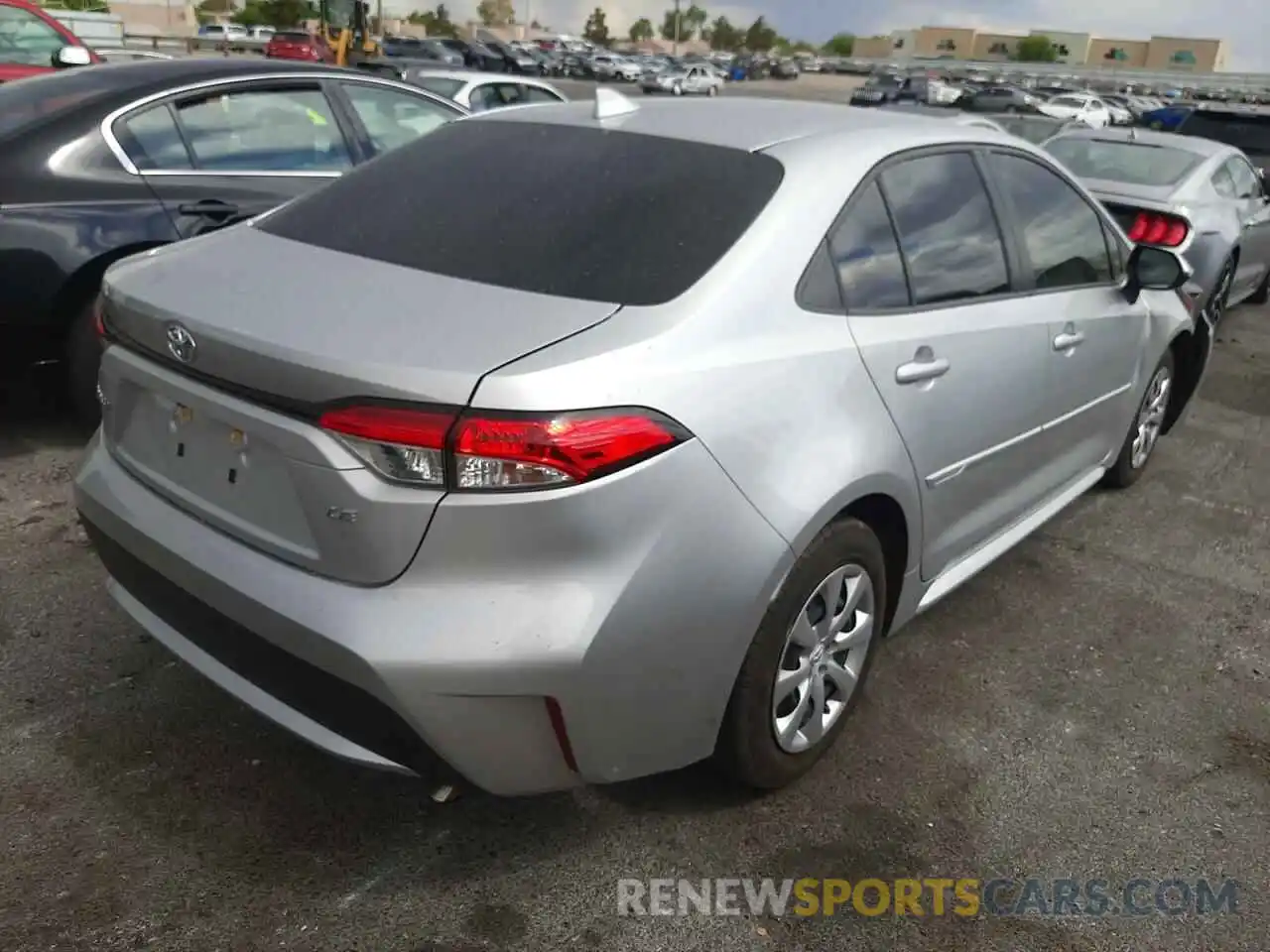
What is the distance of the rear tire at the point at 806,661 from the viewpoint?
2.41 m

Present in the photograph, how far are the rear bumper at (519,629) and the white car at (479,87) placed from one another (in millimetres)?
8859

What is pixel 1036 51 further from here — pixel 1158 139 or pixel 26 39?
pixel 26 39

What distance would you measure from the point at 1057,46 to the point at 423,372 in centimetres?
14967

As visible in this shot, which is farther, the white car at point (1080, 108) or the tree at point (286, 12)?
the tree at point (286, 12)

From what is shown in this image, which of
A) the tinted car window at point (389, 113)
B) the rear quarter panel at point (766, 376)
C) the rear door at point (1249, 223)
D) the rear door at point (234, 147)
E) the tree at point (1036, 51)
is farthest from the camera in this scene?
the tree at point (1036, 51)

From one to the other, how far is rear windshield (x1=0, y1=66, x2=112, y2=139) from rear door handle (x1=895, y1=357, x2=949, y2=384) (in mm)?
3502

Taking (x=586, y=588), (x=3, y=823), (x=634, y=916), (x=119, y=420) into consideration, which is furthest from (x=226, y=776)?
(x=586, y=588)

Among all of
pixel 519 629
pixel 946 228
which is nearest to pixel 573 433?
pixel 519 629

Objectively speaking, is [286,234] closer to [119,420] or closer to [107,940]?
[119,420]

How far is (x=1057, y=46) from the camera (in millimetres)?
132875

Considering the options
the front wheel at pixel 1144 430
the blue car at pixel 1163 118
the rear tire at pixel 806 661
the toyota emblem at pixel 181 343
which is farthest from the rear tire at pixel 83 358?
the blue car at pixel 1163 118

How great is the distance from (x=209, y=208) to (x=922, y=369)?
3.14 metres

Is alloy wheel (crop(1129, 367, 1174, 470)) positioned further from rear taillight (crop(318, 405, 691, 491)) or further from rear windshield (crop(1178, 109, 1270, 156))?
rear windshield (crop(1178, 109, 1270, 156))

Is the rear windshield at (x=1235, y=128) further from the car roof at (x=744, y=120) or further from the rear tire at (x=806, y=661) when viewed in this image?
the rear tire at (x=806, y=661)
